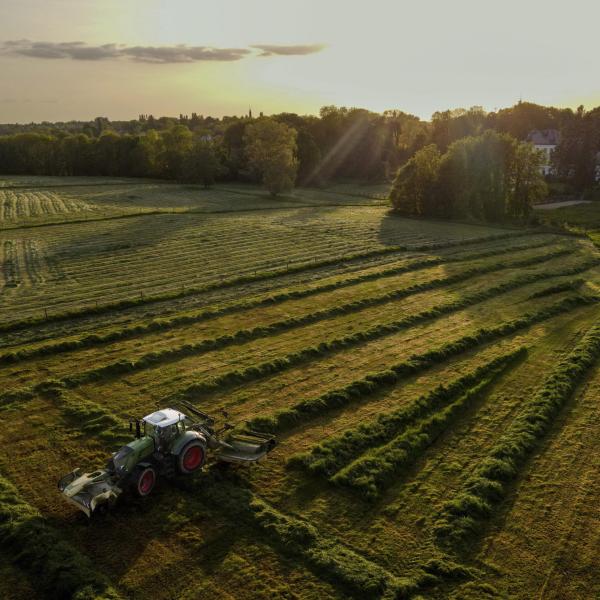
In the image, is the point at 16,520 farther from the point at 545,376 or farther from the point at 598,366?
the point at 598,366

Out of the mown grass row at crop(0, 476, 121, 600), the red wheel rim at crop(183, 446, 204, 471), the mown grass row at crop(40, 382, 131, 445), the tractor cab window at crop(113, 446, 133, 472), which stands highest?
the tractor cab window at crop(113, 446, 133, 472)

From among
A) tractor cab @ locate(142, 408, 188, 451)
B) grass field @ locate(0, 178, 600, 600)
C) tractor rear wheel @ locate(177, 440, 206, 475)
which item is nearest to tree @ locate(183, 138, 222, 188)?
grass field @ locate(0, 178, 600, 600)

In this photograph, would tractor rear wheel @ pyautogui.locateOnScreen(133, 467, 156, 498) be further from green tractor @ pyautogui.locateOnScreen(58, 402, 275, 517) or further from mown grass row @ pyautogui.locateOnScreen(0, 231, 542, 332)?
mown grass row @ pyautogui.locateOnScreen(0, 231, 542, 332)

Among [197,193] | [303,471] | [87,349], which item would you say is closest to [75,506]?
[303,471]

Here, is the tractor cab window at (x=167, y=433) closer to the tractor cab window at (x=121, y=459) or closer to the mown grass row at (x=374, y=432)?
the tractor cab window at (x=121, y=459)

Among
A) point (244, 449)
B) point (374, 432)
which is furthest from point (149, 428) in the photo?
point (374, 432)

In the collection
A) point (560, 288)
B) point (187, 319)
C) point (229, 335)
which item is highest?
point (560, 288)

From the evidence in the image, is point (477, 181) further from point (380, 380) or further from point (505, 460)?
point (505, 460)
